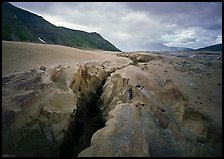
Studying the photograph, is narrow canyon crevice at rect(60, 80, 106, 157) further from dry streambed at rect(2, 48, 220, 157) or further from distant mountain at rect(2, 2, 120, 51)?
distant mountain at rect(2, 2, 120, 51)

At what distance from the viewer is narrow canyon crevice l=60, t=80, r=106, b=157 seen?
10.2 m

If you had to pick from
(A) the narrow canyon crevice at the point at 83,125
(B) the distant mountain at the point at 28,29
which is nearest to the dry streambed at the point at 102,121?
(A) the narrow canyon crevice at the point at 83,125

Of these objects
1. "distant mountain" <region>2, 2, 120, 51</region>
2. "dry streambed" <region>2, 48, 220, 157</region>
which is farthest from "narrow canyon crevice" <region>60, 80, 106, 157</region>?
"distant mountain" <region>2, 2, 120, 51</region>

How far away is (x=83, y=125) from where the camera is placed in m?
12.5

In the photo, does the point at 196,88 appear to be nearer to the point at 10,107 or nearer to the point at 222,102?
the point at 222,102

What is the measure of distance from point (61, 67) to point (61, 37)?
68250mm

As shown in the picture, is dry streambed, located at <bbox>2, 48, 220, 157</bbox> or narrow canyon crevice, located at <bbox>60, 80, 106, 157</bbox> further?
narrow canyon crevice, located at <bbox>60, 80, 106, 157</bbox>

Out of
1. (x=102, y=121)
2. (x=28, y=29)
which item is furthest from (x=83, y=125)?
(x=28, y=29)

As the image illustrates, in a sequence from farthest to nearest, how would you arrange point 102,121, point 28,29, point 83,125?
point 28,29
point 83,125
point 102,121

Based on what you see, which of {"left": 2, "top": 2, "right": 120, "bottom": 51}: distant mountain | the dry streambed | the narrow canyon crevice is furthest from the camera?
{"left": 2, "top": 2, "right": 120, "bottom": 51}: distant mountain

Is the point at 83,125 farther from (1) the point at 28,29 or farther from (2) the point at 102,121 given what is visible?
(1) the point at 28,29

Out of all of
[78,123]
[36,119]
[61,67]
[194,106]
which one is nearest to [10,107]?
[36,119]

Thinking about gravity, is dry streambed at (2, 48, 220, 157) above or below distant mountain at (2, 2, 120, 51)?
below

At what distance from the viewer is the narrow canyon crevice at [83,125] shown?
1023 cm
